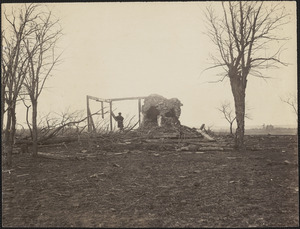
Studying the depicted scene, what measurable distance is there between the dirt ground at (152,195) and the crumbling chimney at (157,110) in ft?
39.5

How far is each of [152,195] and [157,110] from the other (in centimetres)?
1636

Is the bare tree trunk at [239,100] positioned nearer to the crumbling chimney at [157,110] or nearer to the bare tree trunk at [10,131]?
the bare tree trunk at [10,131]

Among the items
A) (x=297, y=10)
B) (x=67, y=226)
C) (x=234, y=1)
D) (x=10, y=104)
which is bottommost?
(x=67, y=226)

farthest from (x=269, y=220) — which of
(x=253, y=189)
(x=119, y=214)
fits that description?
(x=119, y=214)

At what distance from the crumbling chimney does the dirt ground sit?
12049 millimetres

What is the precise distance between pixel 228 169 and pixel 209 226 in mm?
4183

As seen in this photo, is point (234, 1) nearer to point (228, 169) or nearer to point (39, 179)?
point (228, 169)

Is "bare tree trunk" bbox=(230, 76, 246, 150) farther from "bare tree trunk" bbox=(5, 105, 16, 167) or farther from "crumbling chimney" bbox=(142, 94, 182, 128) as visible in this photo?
"crumbling chimney" bbox=(142, 94, 182, 128)

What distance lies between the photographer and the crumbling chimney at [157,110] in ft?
69.8

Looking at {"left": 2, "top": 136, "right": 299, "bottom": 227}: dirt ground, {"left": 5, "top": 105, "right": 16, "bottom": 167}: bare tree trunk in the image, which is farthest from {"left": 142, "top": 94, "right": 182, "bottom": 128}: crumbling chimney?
{"left": 5, "top": 105, "right": 16, "bottom": 167}: bare tree trunk

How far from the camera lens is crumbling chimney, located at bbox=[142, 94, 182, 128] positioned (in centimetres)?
2127

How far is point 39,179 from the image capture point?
23.5 feet

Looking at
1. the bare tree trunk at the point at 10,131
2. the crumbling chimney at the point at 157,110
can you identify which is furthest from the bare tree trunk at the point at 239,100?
the crumbling chimney at the point at 157,110

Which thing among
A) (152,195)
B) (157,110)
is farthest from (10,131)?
(157,110)
